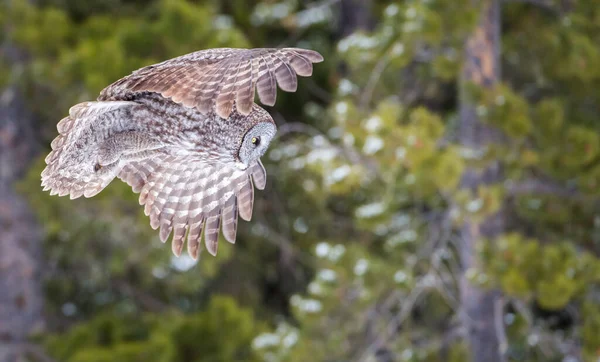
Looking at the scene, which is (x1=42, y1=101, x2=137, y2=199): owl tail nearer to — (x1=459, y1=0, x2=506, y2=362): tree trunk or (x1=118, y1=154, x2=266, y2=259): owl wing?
(x1=118, y1=154, x2=266, y2=259): owl wing

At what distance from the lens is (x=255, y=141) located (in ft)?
11.2

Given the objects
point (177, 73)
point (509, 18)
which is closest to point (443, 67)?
point (509, 18)

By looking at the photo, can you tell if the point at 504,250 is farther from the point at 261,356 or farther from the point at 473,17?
the point at 261,356

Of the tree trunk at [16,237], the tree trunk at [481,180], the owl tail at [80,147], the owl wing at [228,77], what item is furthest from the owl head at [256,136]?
the tree trunk at [16,237]

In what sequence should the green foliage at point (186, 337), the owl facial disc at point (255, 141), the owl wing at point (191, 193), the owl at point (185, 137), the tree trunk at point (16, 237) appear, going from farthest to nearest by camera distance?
the tree trunk at point (16, 237)
the green foliage at point (186, 337)
the owl wing at point (191, 193)
the owl facial disc at point (255, 141)
the owl at point (185, 137)

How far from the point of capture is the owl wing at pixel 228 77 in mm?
2910

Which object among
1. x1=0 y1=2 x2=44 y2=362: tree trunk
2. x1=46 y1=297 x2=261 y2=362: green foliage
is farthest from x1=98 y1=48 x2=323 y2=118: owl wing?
x1=0 y1=2 x2=44 y2=362: tree trunk

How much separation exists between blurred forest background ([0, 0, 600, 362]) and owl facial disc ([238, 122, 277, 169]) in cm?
361

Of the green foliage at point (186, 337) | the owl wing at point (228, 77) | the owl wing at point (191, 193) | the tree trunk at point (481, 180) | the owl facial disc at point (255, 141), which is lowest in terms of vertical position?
the green foliage at point (186, 337)

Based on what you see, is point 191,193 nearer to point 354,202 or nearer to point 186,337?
point 186,337

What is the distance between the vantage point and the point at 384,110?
7230 millimetres

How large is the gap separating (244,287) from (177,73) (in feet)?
27.0

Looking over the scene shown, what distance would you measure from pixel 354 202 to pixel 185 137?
24.7ft

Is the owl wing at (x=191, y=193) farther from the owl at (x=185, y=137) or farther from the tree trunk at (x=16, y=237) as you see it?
the tree trunk at (x=16, y=237)
